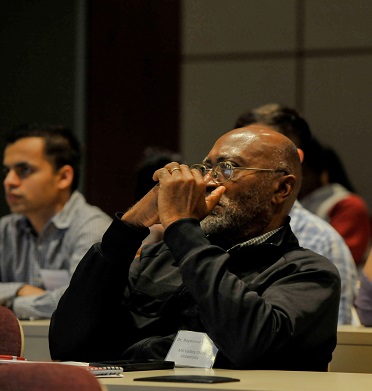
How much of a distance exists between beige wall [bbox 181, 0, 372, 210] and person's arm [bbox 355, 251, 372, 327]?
2.87 m

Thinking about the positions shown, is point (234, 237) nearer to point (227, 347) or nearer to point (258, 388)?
point (227, 347)

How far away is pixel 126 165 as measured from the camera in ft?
21.3

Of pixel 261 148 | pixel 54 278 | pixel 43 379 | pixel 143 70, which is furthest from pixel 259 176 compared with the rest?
pixel 143 70

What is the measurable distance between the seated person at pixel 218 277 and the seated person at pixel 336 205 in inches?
86.3

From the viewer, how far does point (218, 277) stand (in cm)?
225

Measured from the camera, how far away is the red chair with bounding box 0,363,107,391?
1401mm

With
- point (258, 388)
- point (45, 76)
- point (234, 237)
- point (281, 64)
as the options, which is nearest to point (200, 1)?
point (281, 64)

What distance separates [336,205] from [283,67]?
5.35 feet

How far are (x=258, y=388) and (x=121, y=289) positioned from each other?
0.90m

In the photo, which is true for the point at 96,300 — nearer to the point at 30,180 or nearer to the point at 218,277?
the point at 218,277

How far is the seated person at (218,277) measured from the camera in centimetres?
224

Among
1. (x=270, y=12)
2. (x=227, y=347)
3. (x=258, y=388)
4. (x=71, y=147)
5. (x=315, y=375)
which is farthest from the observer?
(x=270, y=12)

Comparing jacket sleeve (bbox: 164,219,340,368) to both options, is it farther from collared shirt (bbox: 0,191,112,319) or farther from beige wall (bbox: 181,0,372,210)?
beige wall (bbox: 181,0,372,210)

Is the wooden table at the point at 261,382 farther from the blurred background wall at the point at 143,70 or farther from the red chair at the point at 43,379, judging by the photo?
the blurred background wall at the point at 143,70
